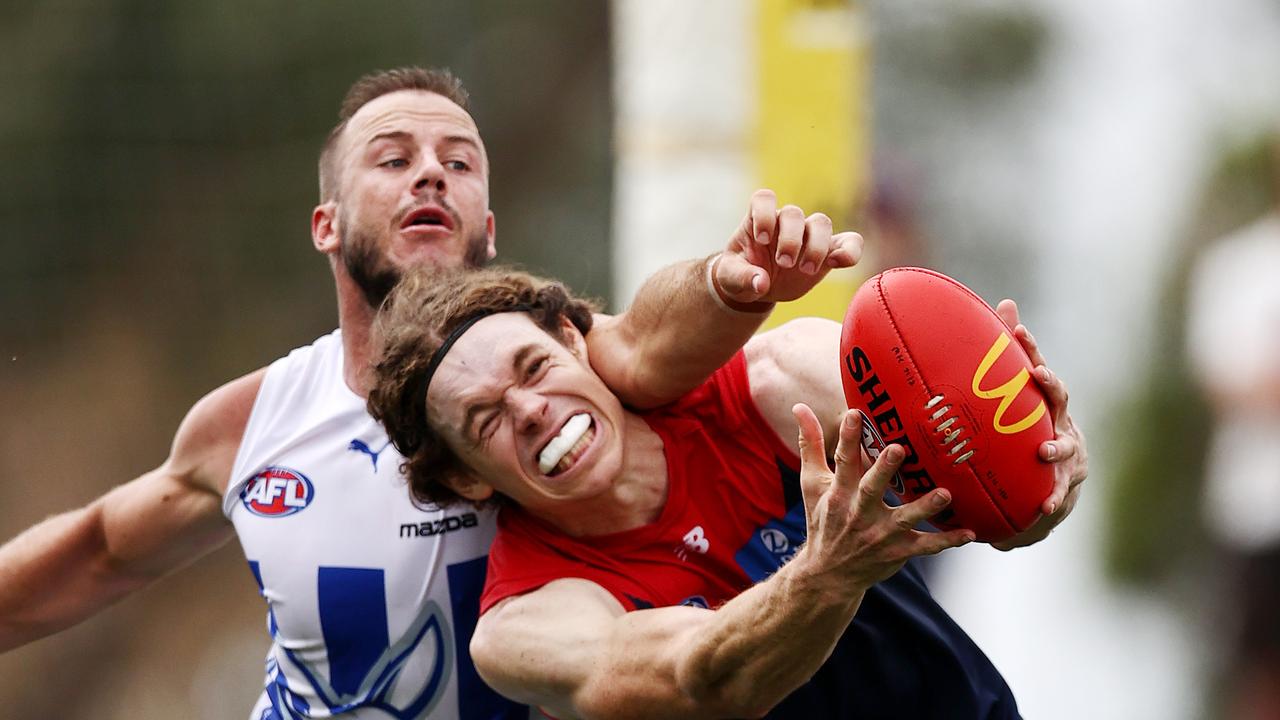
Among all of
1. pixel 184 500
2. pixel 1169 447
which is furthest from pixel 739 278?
pixel 1169 447

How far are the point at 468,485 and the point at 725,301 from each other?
2.77 ft

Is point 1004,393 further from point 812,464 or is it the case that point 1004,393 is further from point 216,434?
point 216,434

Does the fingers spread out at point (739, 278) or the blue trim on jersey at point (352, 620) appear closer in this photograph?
the fingers spread out at point (739, 278)

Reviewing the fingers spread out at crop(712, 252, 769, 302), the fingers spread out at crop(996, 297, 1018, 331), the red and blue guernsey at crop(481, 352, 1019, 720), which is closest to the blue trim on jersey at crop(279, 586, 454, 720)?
the red and blue guernsey at crop(481, 352, 1019, 720)

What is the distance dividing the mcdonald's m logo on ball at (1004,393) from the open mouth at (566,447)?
91 centimetres

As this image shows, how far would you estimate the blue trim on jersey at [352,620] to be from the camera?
4.19m

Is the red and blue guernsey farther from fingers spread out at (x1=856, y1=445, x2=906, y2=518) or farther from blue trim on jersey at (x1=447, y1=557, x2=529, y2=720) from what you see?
fingers spread out at (x1=856, y1=445, x2=906, y2=518)

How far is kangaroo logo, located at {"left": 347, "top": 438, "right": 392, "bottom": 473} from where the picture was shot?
4.31m

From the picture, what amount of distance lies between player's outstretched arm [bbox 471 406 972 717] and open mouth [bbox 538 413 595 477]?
239mm

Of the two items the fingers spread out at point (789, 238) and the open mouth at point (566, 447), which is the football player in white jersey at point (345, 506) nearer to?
the open mouth at point (566, 447)

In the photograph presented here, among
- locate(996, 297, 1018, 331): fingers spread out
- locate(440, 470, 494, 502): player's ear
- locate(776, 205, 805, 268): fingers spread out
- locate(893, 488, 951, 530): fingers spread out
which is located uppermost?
locate(776, 205, 805, 268): fingers spread out

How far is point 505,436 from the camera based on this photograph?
3.62m

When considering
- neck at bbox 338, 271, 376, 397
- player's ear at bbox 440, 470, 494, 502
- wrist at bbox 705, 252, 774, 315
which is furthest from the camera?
neck at bbox 338, 271, 376, 397

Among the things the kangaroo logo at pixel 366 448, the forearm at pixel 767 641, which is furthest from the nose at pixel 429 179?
the forearm at pixel 767 641
